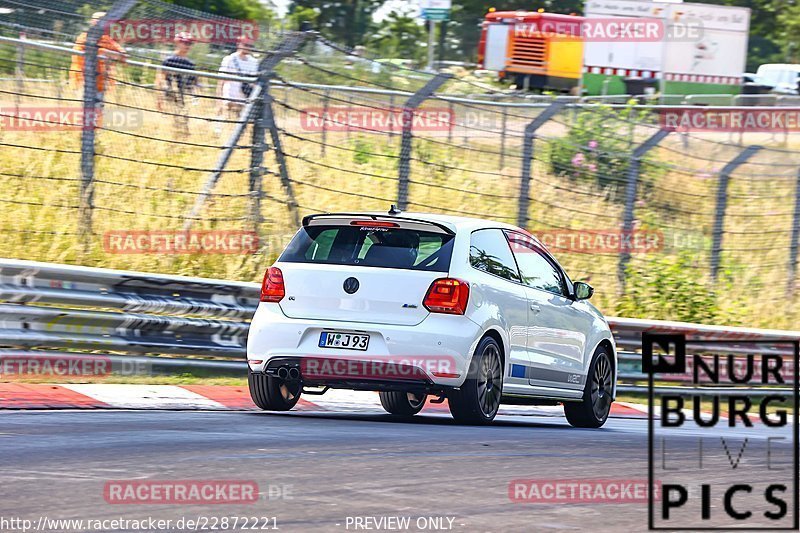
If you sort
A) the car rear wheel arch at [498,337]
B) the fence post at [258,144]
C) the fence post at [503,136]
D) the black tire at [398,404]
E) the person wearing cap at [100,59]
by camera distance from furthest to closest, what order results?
1. the fence post at [503,136]
2. the fence post at [258,144]
3. the person wearing cap at [100,59]
4. the black tire at [398,404]
5. the car rear wheel arch at [498,337]

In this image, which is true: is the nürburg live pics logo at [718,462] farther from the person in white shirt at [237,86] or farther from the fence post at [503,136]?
the person in white shirt at [237,86]

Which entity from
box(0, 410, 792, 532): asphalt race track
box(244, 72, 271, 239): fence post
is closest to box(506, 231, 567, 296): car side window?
box(0, 410, 792, 532): asphalt race track

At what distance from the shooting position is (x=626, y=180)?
1762 cm

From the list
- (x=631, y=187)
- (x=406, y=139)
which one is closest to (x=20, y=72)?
(x=406, y=139)

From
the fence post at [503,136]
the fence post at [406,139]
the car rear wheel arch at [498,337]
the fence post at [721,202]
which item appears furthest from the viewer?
the fence post at [721,202]

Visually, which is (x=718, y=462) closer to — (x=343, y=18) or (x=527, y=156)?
(x=527, y=156)

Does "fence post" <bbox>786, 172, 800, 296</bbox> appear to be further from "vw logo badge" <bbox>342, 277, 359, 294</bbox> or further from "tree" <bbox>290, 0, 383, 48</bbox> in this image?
"tree" <bbox>290, 0, 383, 48</bbox>

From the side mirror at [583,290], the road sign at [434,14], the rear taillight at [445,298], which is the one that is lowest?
the side mirror at [583,290]

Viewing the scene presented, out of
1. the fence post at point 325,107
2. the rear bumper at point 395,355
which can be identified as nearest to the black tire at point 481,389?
the rear bumper at point 395,355

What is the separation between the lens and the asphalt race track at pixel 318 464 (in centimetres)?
623

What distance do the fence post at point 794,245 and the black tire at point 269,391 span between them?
409 inches

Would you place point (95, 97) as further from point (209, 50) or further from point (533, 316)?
point (533, 316)

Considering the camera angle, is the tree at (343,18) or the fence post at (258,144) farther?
the tree at (343,18)

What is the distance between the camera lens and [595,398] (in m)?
11.5
